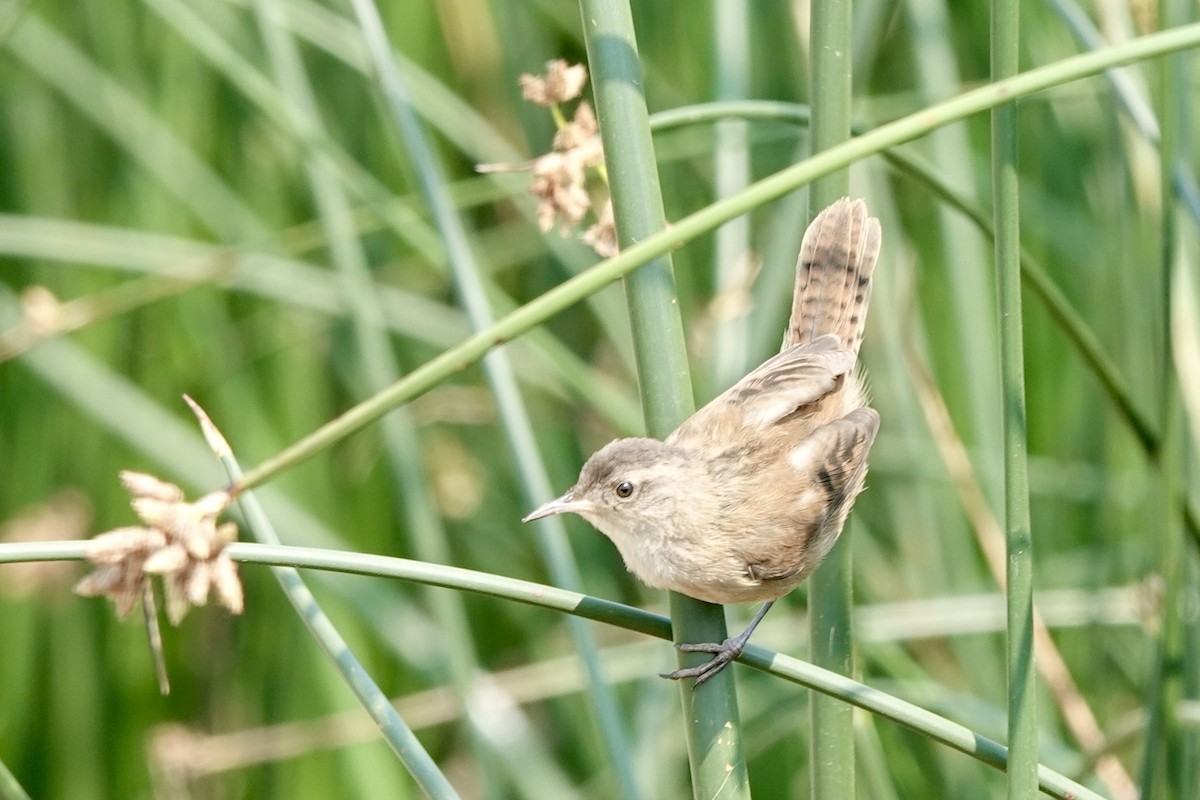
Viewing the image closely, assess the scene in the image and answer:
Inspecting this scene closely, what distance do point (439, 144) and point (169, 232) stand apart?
73 centimetres

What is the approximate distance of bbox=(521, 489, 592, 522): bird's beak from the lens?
1792mm

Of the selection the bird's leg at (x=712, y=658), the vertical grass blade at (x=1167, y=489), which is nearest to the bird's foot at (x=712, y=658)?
the bird's leg at (x=712, y=658)

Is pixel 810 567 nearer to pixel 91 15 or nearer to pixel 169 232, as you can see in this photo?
pixel 169 232

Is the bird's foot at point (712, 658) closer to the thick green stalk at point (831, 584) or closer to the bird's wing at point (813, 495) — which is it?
the thick green stalk at point (831, 584)

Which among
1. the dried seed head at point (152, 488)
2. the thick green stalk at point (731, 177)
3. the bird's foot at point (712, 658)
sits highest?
the thick green stalk at point (731, 177)

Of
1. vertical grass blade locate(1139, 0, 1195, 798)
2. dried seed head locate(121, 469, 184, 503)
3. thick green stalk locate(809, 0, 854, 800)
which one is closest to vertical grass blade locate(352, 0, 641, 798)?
thick green stalk locate(809, 0, 854, 800)

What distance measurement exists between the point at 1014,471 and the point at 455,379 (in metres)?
2.45

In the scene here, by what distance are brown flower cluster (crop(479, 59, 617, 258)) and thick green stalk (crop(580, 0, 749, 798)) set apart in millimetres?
273

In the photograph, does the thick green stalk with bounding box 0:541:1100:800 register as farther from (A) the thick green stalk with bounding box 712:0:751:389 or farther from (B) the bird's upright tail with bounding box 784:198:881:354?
(A) the thick green stalk with bounding box 712:0:751:389

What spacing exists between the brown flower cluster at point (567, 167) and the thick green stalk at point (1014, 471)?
510 mm

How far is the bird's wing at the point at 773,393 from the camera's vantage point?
6.18 ft

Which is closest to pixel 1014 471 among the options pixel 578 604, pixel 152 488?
pixel 578 604

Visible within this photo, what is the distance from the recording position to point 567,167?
5.24ft

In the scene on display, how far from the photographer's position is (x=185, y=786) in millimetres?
2828
